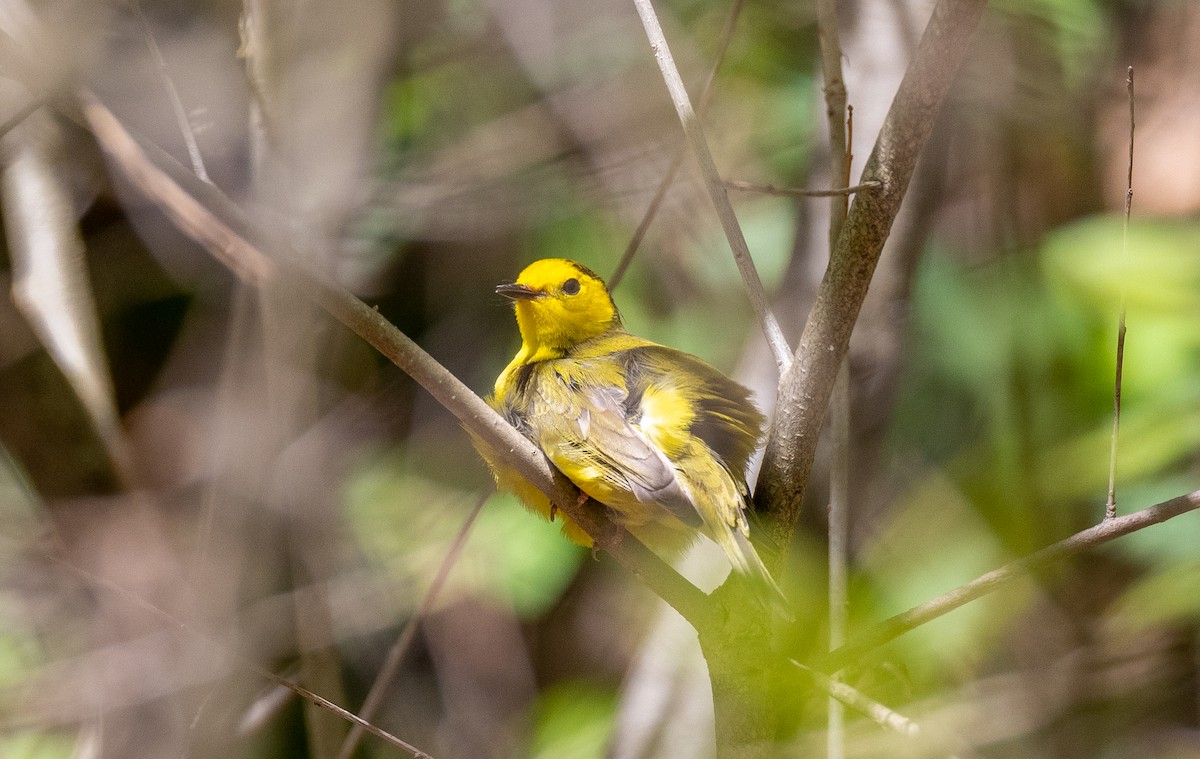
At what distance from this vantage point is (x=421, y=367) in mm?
1854

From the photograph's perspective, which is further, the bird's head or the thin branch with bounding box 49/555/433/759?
the bird's head

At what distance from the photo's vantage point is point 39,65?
2227 millimetres

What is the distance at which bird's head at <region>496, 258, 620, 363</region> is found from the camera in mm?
3361

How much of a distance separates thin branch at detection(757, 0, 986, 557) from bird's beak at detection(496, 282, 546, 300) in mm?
1304

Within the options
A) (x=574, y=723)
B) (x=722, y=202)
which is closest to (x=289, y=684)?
(x=722, y=202)

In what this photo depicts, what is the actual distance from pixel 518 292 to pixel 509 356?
173 centimetres

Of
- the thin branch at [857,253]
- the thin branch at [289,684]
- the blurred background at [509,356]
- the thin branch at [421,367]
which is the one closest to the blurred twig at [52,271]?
the blurred background at [509,356]

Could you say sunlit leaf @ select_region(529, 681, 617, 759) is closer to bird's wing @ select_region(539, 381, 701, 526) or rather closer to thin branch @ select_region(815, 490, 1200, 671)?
bird's wing @ select_region(539, 381, 701, 526)

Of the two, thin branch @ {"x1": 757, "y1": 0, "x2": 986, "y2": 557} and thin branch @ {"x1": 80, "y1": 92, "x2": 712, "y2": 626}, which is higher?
thin branch @ {"x1": 757, "y1": 0, "x2": 986, "y2": 557}

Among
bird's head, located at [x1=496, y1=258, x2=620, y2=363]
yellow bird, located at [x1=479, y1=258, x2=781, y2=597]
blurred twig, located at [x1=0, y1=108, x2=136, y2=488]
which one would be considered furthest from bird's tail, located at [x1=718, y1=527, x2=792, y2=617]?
blurred twig, located at [x1=0, y1=108, x2=136, y2=488]

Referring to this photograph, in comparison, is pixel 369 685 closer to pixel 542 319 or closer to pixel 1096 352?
pixel 542 319

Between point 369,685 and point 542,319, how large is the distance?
2560 mm

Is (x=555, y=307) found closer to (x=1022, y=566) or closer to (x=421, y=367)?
(x=421, y=367)

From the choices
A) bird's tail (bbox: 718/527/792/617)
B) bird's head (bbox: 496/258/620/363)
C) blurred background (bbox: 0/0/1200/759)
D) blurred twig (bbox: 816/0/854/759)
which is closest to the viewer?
bird's tail (bbox: 718/527/792/617)
